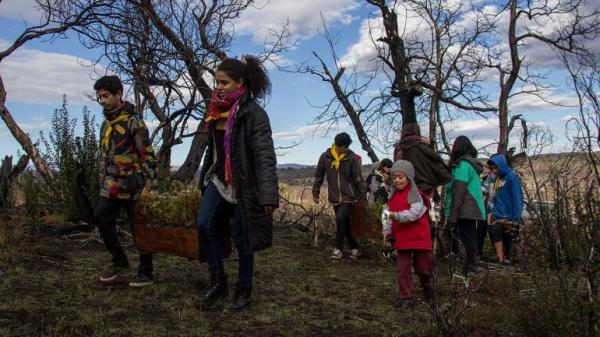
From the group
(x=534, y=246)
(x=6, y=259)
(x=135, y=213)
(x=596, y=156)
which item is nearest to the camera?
(x=596, y=156)

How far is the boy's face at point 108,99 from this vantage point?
195 inches

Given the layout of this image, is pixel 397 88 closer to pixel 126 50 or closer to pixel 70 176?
pixel 126 50

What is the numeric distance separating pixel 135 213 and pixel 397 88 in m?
7.48

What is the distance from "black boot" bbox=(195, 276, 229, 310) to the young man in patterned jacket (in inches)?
34.3

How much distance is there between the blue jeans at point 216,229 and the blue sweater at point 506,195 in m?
4.49

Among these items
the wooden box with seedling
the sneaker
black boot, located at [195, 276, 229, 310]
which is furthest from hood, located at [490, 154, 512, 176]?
black boot, located at [195, 276, 229, 310]

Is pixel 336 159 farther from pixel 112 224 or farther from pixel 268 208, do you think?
pixel 268 208

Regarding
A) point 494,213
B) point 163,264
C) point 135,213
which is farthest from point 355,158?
point 135,213

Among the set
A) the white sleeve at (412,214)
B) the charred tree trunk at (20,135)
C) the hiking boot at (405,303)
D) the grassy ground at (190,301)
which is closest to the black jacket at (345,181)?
the grassy ground at (190,301)

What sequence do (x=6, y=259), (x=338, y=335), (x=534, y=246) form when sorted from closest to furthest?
(x=338, y=335) < (x=534, y=246) < (x=6, y=259)

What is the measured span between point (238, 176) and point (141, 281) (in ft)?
5.38

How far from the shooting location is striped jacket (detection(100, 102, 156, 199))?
495 centimetres

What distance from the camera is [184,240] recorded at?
5199 mm

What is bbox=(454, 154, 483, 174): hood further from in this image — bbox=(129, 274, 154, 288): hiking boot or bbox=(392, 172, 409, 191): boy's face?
bbox=(129, 274, 154, 288): hiking boot
